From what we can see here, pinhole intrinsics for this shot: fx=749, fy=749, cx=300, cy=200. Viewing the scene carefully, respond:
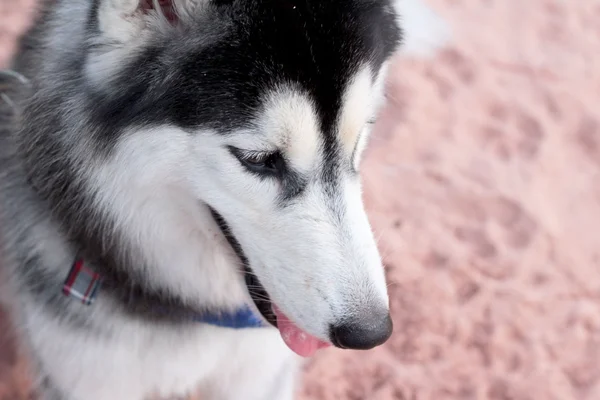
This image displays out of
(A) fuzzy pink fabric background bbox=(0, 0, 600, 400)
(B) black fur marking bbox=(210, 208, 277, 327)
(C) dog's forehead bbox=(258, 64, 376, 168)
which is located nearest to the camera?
(C) dog's forehead bbox=(258, 64, 376, 168)

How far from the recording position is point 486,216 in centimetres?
267

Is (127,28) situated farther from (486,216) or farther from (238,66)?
(486,216)

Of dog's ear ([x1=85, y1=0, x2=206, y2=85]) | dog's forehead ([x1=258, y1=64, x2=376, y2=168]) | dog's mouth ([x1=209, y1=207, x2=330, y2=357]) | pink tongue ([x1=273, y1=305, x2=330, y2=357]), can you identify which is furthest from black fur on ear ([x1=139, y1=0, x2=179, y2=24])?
pink tongue ([x1=273, y1=305, x2=330, y2=357])

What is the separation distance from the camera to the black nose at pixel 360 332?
1.26 meters

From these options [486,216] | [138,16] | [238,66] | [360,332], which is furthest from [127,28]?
[486,216]

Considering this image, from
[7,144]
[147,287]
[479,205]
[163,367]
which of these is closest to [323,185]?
[147,287]

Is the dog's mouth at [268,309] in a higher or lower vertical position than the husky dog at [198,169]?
lower

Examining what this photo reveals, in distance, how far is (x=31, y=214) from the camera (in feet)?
5.31

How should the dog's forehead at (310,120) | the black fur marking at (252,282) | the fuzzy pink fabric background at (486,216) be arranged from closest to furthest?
the dog's forehead at (310,120) → the black fur marking at (252,282) → the fuzzy pink fabric background at (486,216)

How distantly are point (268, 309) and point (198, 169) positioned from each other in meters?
0.34

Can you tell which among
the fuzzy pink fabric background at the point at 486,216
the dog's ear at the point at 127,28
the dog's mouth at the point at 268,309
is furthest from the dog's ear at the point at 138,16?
the fuzzy pink fabric background at the point at 486,216

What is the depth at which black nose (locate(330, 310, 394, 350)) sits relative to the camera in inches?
49.4

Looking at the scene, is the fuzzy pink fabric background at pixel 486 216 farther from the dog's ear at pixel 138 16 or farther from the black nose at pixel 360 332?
the dog's ear at pixel 138 16

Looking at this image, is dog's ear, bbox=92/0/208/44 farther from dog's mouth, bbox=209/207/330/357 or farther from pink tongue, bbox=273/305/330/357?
pink tongue, bbox=273/305/330/357
